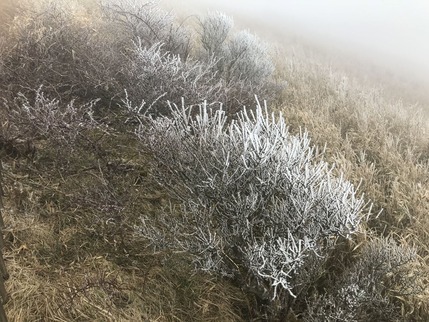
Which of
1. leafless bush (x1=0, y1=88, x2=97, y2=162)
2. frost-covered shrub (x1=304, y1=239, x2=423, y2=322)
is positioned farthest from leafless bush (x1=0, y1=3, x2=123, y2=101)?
frost-covered shrub (x1=304, y1=239, x2=423, y2=322)

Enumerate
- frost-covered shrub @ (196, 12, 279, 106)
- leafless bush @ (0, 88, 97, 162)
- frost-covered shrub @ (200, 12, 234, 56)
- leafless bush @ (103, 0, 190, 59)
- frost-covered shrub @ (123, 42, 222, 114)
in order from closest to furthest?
leafless bush @ (0, 88, 97, 162) < frost-covered shrub @ (123, 42, 222, 114) < leafless bush @ (103, 0, 190, 59) < frost-covered shrub @ (196, 12, 279, 106) < frost-covered shrub @ (200, 12, 234, 56)

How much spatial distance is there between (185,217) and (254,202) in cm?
61

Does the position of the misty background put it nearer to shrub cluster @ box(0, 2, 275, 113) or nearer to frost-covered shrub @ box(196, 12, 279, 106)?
frost-covered shrub @ box(196, 12, 279, 106)

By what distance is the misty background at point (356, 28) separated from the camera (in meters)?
13.5

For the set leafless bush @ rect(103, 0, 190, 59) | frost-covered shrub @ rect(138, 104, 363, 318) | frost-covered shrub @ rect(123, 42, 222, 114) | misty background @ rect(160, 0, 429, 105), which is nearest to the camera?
frost-covered shrub @ rect(138, 104, 363, 318)

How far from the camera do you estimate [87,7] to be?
8.70m

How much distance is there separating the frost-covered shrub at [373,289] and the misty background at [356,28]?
8.92 meters

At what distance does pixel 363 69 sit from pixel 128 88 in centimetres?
984

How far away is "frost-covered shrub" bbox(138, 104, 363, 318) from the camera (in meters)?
3.00

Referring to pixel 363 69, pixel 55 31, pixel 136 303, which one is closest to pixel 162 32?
pixel 55 31

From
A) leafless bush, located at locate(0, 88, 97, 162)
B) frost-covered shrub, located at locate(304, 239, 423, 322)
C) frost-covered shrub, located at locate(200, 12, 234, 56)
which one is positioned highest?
frost-covered shrub, located at locate(200, 12, 234, 56)

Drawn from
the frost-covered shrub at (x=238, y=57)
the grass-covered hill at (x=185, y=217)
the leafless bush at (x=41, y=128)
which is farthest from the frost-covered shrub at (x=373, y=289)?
the frost-covered shrub at (x=238, y=57)

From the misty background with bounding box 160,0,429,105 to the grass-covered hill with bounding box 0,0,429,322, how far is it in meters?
7.67

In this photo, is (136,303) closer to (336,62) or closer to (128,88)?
(128,88)
